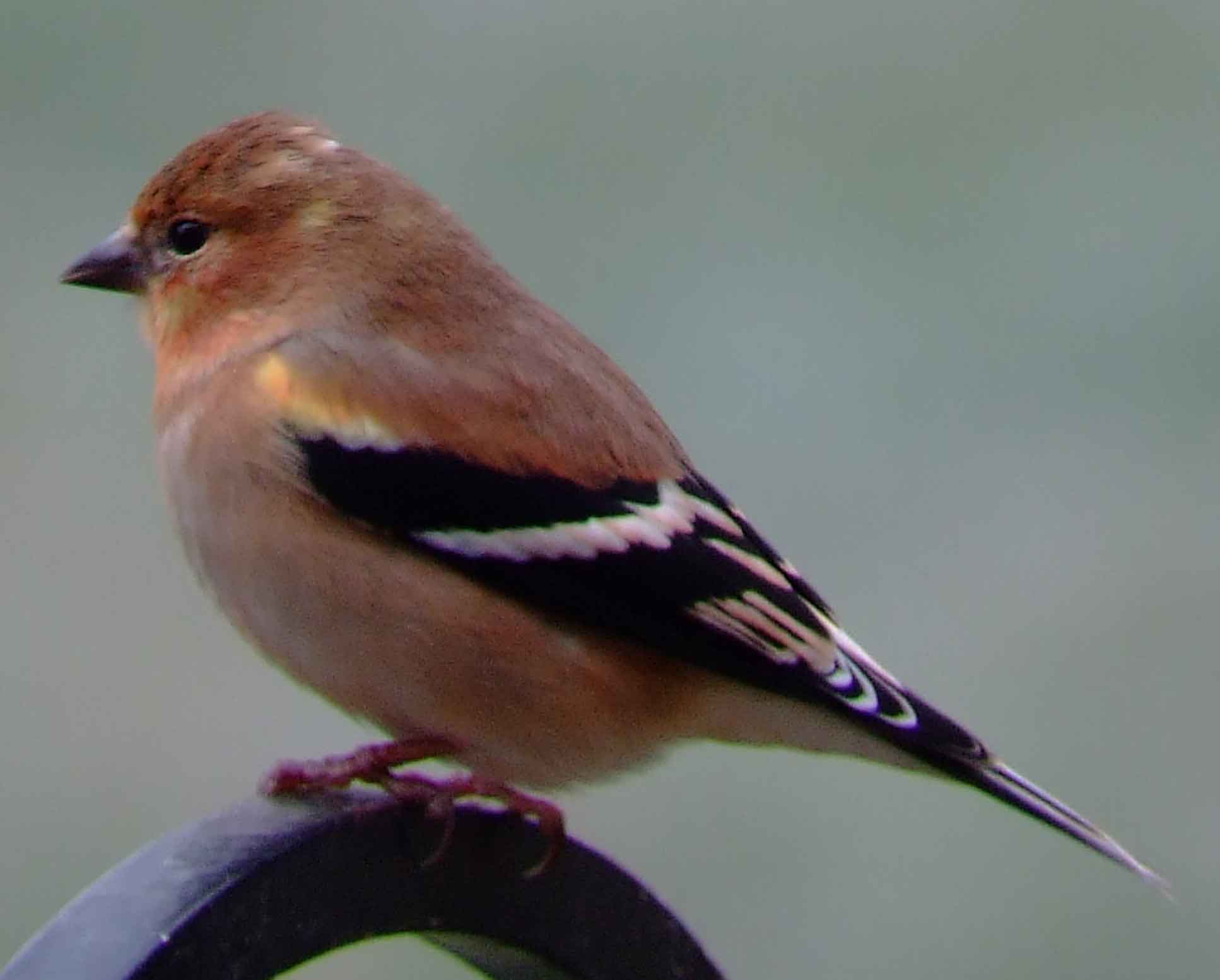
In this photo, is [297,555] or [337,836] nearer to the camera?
[337,836]

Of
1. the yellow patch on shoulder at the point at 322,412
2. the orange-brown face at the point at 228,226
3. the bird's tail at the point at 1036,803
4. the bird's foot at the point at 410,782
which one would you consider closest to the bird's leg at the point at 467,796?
the bird's foot at the point at 410,782

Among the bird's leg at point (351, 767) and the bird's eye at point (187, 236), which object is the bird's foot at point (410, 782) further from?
the bird's eye at point (187, 236)

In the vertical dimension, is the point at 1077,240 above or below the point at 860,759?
above

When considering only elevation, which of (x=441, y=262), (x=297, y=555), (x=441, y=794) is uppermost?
(x=441, y=262)

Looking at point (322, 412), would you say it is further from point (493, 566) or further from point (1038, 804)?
point (1038, 804)

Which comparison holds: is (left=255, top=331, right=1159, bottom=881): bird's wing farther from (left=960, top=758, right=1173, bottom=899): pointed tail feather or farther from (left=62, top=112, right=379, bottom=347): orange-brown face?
(left=62, top=112, right=379, bottom=347): orange-brown face

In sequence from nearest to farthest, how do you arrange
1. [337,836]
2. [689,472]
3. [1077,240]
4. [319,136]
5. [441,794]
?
[337,836]
[441,794]
[689,472]
[319,136]
[1077,240]

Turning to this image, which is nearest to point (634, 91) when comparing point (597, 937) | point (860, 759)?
point (860, 759)

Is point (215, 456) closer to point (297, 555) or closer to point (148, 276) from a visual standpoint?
point (297, 555)
